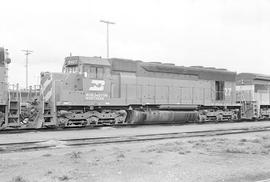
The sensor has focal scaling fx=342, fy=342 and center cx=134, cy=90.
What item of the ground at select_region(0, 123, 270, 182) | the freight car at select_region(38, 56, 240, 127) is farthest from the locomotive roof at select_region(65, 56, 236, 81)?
the ground at select_region(0, 123, 270, 182)

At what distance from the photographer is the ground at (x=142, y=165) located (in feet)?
20.3

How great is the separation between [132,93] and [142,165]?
1178 cm

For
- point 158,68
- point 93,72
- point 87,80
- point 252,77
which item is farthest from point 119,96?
point 252,77

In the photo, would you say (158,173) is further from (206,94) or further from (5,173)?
(206,94)

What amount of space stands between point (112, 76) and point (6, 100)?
5990 millimetres

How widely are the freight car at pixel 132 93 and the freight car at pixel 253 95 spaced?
5.71ft

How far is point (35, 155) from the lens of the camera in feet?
28.5

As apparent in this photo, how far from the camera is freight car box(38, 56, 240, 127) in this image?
16.6 meters

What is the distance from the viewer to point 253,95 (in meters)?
25.6

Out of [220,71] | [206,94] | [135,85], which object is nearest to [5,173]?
[135,85]

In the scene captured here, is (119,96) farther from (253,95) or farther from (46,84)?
(253,95)

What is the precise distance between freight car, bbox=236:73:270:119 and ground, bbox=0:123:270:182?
1617 cm

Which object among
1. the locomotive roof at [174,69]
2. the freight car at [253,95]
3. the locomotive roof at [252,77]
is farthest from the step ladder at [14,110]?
the locomotive roof at [252,77]

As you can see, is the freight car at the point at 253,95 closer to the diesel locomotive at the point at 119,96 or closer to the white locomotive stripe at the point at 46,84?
the diesel locomotive at the point at 119,96
